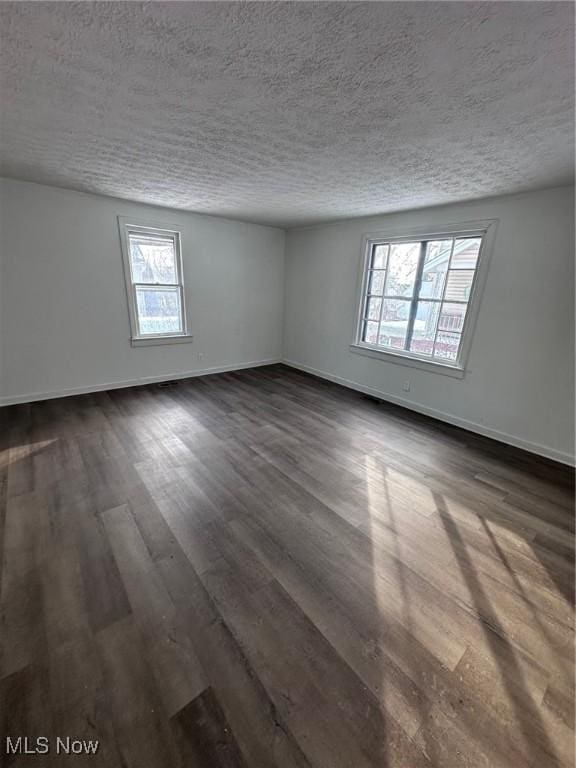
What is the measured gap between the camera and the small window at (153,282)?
4.23 metres

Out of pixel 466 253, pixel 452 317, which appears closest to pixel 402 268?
pixel 466 253

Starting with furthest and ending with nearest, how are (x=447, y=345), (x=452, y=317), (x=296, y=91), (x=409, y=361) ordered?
(x=409, y=361) → (x=447, y=345) → (x=452, y=317) → (x=296, y=91)

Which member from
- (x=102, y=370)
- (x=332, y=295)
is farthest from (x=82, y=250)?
(x=332, y=295)

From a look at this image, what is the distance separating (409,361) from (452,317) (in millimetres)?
753

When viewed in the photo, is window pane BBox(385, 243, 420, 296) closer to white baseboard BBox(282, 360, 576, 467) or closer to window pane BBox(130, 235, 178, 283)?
white baseboard BBox(282, 360, 576, 467)

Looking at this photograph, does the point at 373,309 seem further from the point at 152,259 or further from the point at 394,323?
the point at 152,259

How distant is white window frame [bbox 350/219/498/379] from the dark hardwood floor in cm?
123

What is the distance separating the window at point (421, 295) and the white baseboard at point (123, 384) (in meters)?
2.24

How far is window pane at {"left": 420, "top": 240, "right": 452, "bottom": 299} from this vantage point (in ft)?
12.1

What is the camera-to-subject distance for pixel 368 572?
5.80 feet

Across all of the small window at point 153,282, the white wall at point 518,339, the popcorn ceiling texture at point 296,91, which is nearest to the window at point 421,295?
the white wall at point 518,339

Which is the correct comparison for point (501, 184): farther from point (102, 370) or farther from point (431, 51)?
point (102, 370)

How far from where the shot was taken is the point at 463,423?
3.68 metres

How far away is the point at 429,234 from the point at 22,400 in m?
5.45
